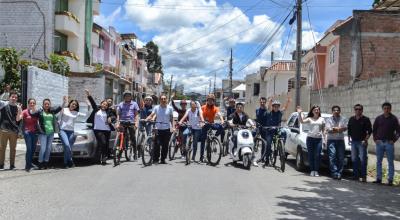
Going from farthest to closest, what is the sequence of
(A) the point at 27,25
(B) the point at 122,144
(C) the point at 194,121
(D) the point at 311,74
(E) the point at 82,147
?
1. (D) the point at 311,74
2. (A) the point at 27,25
3. (C) the point at 194,121
4. (B) the point at 122,144
5. (E) the point at 82,147

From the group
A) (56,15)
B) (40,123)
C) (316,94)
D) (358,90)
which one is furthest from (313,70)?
(40,123)

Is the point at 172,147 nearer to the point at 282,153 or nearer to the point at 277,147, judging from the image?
the point at 277,147

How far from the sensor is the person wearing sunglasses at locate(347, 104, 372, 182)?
11.2 metres

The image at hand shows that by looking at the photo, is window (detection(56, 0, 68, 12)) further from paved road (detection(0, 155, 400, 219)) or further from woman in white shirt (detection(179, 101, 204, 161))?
paved road (detection(0, 155, 400, 219))

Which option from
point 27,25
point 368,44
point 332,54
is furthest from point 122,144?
point 27,25

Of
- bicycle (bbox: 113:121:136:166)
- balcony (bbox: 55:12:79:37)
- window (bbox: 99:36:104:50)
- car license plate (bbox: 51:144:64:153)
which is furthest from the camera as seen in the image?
window (bbox: 99:36:104:50)

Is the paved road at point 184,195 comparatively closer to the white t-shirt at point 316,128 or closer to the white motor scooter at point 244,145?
the white motor scooter at point 244,145

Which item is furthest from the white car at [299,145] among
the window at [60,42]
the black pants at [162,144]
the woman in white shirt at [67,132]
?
the window at [60,42]

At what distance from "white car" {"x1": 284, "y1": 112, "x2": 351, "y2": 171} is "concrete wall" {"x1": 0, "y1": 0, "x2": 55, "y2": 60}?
20039mm

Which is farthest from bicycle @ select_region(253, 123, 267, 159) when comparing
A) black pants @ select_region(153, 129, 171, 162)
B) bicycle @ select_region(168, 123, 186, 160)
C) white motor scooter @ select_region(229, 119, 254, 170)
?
black pants @ select_region(153, 129, 171, 162)

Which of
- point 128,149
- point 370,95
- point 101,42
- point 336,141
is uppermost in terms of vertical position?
point 101,42

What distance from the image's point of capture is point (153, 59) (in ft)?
302

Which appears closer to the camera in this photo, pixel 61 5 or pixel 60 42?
pixel 60 42

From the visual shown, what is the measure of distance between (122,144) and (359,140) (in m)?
5.49
